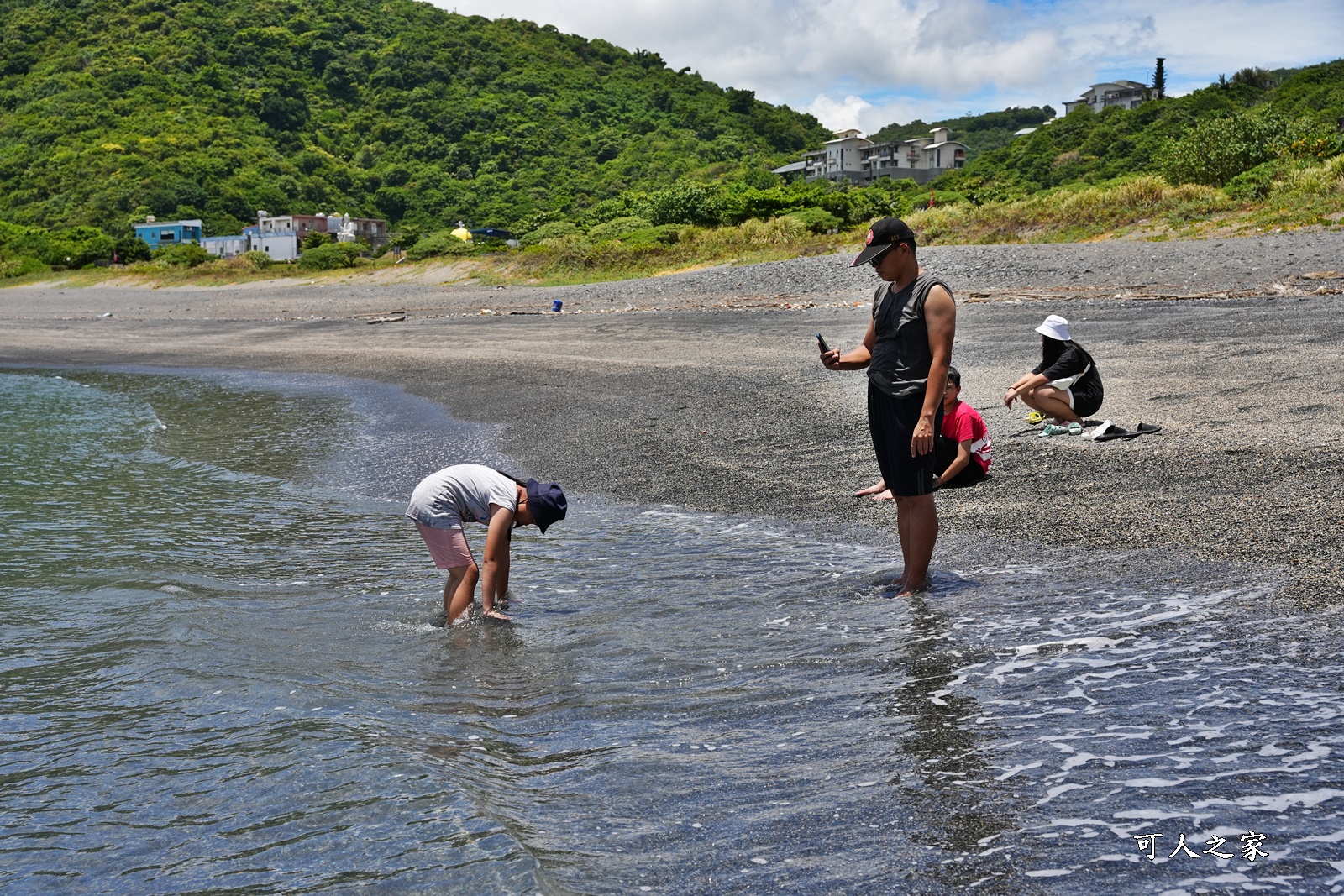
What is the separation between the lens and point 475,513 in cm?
551

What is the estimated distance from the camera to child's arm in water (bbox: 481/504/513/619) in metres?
5.38

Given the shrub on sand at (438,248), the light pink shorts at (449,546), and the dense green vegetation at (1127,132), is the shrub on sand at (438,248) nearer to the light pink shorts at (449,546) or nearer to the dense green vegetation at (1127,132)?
the dense green vegetation at (1127,132)

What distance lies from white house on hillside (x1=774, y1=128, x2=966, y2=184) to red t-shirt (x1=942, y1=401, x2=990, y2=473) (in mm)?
98476

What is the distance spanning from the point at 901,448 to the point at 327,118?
10254 centimetres

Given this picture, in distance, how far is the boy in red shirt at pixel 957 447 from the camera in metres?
7.81

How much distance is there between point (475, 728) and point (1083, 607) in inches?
115

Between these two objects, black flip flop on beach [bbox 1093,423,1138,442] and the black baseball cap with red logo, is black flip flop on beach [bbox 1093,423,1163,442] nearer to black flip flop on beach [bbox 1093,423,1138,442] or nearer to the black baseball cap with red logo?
black flip flop on beach [bbox 1093,423,1138,442]

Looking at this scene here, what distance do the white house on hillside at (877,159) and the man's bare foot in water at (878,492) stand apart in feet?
323

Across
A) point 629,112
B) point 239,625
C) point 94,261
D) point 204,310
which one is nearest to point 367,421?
point 239,625

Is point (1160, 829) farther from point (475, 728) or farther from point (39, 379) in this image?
point (39, 379)

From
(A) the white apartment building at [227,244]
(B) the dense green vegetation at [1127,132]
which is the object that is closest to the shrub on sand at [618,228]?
(B) the dense green vegetation at [1127,132]

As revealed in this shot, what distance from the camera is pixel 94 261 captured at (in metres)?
54.8

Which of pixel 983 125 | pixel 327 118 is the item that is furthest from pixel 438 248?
pixel 983 125

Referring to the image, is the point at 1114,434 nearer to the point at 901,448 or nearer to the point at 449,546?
the point at 901,448
